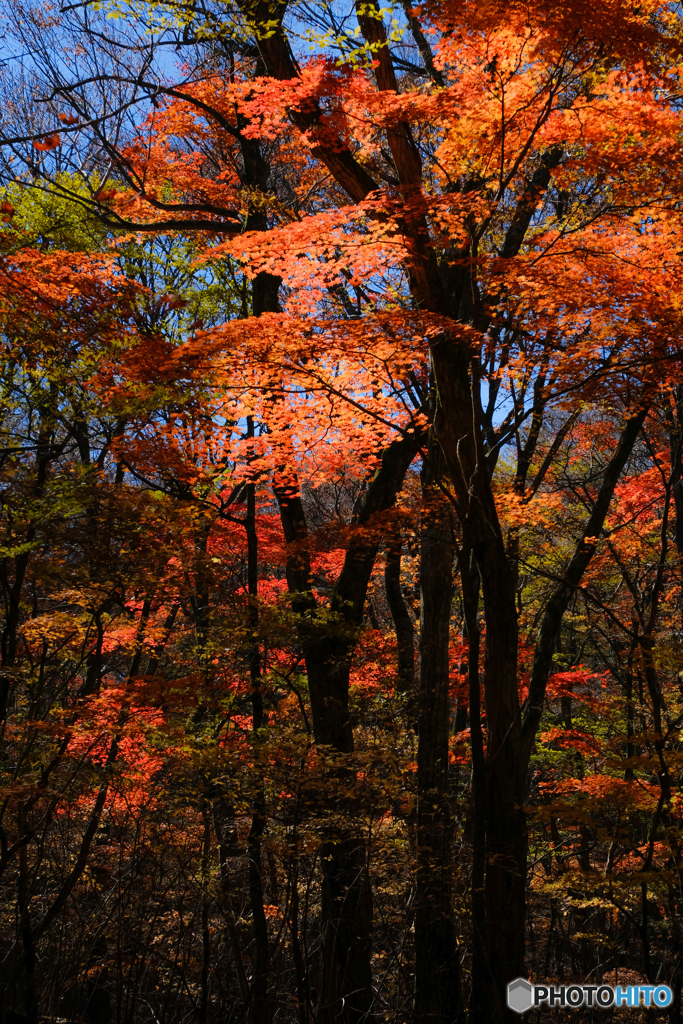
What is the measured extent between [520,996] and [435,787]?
1.98m

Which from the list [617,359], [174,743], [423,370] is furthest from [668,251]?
[174,743]

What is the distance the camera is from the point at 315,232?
5.56m

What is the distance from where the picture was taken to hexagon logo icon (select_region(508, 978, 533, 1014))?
439 centimetres

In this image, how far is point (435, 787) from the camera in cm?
628

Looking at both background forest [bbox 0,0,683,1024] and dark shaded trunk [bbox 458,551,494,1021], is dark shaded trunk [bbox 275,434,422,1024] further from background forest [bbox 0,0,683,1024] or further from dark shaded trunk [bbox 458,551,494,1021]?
dark shaded trunk [bbox 458,551,494,1021]

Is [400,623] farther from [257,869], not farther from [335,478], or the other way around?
[257,869]

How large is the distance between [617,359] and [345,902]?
626cm

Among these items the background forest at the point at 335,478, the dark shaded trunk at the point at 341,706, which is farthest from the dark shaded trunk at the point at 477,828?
the dark shaded trunk at the point at 341,706

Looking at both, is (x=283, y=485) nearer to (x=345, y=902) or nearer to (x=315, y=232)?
(x=315, y=232)

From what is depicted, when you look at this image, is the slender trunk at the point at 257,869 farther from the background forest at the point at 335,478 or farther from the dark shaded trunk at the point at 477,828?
the dark shaded trunk at the point at 477,828

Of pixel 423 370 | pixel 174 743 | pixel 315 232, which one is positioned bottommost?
pixel 174 743

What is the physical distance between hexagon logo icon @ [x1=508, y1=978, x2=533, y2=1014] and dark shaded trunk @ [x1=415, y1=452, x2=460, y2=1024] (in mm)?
919

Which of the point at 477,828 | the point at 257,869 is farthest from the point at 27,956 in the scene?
the point at 477,828

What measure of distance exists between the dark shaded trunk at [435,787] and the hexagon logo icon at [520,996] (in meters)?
0.92
